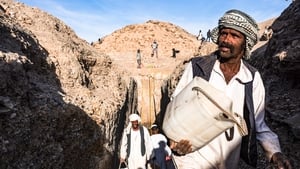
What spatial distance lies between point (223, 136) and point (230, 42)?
594 millimetres

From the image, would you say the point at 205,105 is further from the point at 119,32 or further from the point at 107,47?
the point at 119,32

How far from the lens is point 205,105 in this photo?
1.81 meters

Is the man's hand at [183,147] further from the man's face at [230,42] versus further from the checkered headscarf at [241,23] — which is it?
the checkered headscarf at [241,23]

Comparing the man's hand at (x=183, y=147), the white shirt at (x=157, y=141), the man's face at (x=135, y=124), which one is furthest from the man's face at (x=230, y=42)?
the white shirt at (x=157, y=141)

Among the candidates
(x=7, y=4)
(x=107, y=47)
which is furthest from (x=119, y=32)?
(x=7, y=4)

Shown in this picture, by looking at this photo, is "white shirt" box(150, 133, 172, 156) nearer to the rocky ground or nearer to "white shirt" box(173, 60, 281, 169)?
the rocky ground

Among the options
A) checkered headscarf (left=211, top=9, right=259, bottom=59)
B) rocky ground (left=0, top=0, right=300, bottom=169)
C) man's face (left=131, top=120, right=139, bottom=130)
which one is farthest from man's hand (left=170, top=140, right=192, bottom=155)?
man's face (left=131, top=120, right=139, bottom=130)

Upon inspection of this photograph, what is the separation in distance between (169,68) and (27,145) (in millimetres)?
18664

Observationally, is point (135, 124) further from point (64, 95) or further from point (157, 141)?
point (64, 95)

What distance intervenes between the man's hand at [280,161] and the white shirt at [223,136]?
120mm

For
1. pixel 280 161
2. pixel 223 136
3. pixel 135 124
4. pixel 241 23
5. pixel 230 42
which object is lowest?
pixel 135 124

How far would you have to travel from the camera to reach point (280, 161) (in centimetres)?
202

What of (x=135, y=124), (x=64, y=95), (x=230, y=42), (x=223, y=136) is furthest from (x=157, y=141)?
(x=230, y=42)

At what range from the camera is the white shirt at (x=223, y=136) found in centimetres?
219
